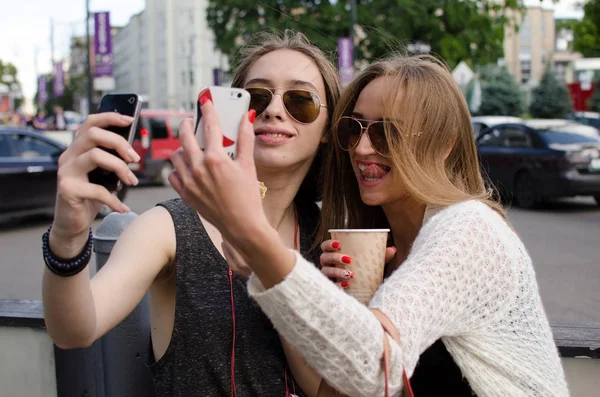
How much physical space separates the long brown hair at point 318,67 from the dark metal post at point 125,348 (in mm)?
690

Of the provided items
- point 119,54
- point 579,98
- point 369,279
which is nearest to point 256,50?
point 369,279

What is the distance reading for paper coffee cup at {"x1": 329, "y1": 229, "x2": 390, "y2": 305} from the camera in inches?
66.1

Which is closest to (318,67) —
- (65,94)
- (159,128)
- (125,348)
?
(125,348)

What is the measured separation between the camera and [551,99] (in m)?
48.5

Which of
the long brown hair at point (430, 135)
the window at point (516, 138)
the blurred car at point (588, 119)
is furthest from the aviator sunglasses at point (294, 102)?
the blurred car at point (588, 119)

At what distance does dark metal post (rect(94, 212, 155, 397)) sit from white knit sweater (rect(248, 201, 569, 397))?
1.22m

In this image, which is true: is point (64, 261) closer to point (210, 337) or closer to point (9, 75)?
point (210, 337)

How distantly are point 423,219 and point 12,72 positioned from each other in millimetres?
98016

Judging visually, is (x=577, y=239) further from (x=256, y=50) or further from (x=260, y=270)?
(x=260, y=270)

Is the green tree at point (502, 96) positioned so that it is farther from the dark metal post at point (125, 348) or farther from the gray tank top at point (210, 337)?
the gray tank top at point (210, 337)

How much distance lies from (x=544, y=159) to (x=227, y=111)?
1247cm

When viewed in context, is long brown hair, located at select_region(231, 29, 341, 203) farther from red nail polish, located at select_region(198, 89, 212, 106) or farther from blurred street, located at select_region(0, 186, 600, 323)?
blurred street, located at select_region(0, 186, 600, 323)

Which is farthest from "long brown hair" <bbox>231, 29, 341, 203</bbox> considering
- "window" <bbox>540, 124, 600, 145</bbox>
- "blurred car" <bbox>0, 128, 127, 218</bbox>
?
"window" <bbox>540, 124, 600, 145</bbox>

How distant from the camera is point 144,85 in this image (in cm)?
8125
